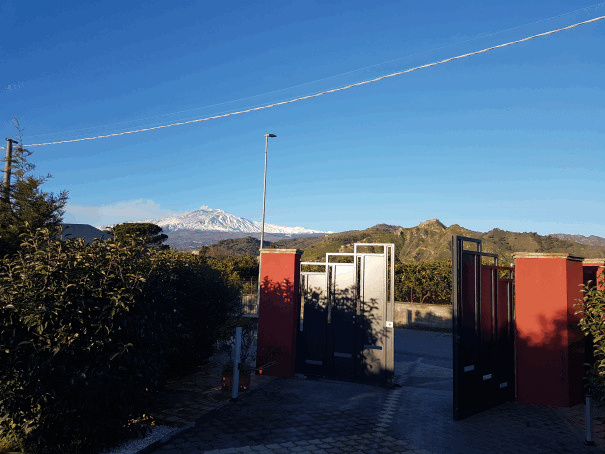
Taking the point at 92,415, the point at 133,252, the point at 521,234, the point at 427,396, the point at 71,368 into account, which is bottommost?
the point at 427,396

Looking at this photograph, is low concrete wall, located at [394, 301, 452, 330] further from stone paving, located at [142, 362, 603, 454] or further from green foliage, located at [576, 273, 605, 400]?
green foliage, located at [576, 273, 605, 400]

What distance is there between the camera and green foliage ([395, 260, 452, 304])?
22.4 metres

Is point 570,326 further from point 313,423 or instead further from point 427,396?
point 313,423

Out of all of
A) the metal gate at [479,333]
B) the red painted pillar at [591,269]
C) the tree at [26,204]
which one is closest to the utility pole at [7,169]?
the tree at [26,204]

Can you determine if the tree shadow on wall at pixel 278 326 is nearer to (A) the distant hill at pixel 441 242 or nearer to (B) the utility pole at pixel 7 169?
(B) the utility pole at pixel 7 169

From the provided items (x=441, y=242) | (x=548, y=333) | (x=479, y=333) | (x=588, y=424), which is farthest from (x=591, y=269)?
(x=441, y=242)

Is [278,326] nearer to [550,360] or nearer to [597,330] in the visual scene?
[550,360]

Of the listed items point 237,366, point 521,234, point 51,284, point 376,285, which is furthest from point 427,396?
point 521,234

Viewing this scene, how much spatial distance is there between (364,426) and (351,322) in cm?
328

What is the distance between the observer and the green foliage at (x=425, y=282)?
73.5 feet

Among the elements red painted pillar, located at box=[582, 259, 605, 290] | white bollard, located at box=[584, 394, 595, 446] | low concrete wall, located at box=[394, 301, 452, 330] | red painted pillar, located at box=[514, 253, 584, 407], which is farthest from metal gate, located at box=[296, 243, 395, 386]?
low concrete wall, located at box=[394, 301, 452, 330]

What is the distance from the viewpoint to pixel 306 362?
10336 mm

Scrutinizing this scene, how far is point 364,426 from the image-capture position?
6.85 meters

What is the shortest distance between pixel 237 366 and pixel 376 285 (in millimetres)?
3522
